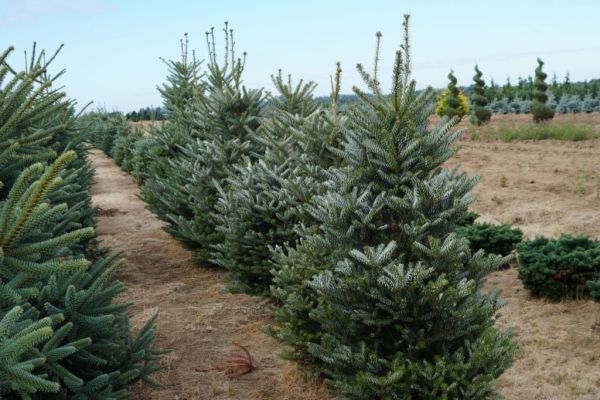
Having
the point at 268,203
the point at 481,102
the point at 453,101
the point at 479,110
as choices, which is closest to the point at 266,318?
the point at 268,203

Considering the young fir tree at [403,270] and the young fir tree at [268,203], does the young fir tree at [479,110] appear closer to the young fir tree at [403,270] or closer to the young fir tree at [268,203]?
the young fir tree at [268,203]

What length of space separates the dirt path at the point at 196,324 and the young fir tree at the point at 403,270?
112 cm

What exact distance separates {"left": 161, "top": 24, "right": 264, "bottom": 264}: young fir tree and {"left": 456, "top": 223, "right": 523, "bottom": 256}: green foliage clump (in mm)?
2991

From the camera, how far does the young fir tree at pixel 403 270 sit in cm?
350

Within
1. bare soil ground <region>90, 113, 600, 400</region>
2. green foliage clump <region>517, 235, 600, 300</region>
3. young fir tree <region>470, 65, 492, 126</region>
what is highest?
young fir tree <region>470, 65, 492, 126</region>

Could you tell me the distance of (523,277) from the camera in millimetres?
6789

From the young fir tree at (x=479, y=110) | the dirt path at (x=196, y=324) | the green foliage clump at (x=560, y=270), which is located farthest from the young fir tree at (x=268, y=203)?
the young fir tree at (x=479, y=110)

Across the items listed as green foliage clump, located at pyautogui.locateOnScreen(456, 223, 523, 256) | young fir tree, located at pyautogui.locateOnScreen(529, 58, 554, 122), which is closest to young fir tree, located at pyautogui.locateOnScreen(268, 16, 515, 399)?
green foliage clump, located at pyautogui.locateOnScreen(456, 223, 523, 256)

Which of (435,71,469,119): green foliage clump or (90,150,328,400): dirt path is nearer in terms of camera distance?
(90,150,328,400): dirt path

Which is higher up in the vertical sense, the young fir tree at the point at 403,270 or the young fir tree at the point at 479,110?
the young fir tree at the point at 479,110

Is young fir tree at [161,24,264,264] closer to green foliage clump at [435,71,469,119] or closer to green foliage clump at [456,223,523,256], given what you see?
green foliage clump at [456,223,523,256]

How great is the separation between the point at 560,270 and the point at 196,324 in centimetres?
390

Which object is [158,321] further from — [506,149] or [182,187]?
[506,149]

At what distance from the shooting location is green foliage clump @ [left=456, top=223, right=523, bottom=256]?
7805mm
